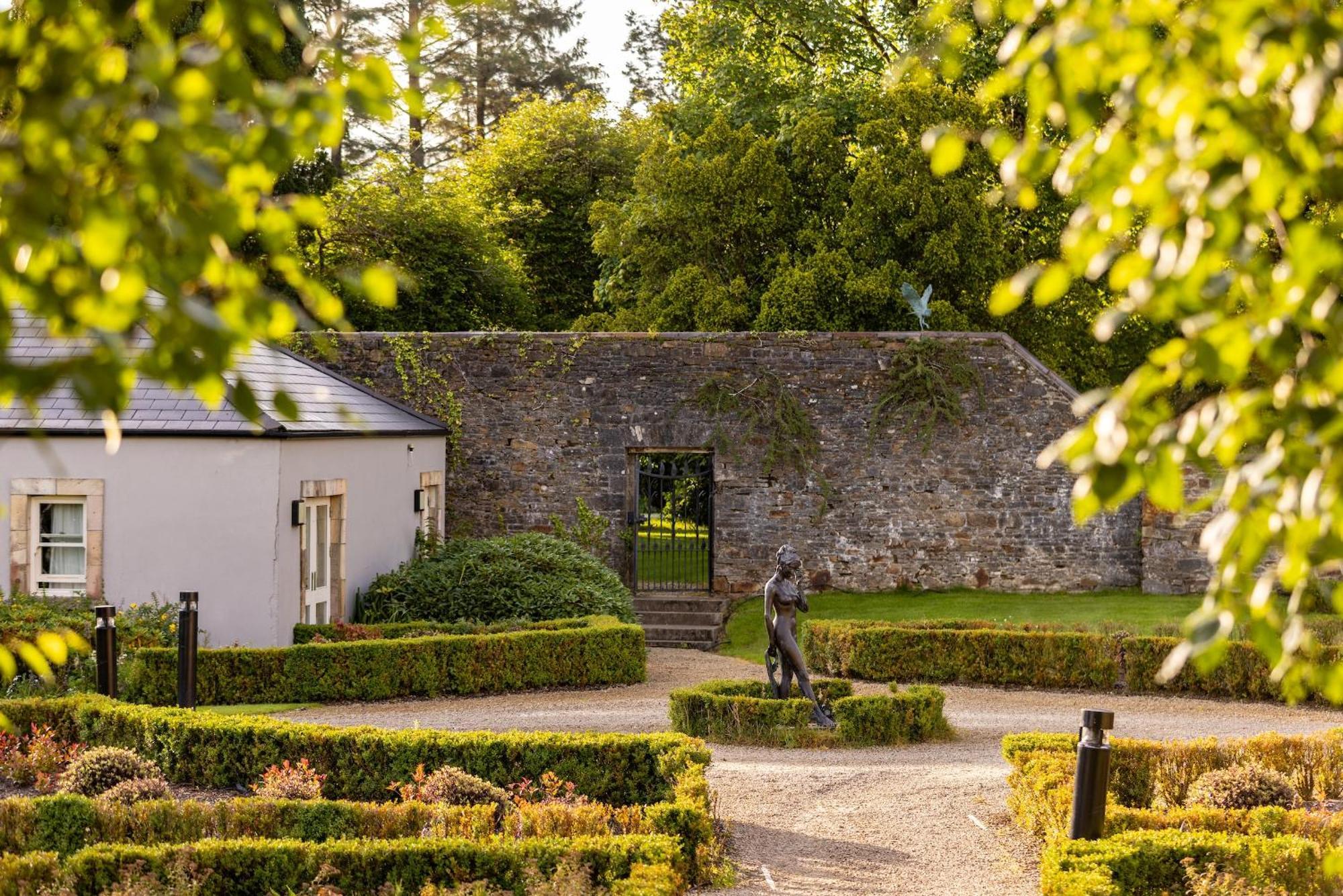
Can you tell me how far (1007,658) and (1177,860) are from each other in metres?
7.64

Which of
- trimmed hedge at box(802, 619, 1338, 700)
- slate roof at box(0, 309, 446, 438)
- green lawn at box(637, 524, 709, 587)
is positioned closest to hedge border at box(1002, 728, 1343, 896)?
trimmed hedge at box(802, 619, 1338, 700)

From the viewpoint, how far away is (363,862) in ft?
22.3

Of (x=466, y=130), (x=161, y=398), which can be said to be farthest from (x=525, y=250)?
(x=161, y=398)

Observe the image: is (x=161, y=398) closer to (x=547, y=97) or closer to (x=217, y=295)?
(x=217, y=295)

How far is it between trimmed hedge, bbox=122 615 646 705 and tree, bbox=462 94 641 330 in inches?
720

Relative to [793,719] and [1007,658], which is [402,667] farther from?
[1007,658]

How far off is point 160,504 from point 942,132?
1336 centimetres

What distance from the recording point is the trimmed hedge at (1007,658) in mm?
14320

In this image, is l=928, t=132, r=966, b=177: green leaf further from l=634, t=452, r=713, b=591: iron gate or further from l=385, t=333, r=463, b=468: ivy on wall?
l=385, t=333, r=463, b=468: ivy on wall

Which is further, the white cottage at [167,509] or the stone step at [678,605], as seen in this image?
the stone step at [678,605]

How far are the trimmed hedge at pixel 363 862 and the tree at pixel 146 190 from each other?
4685 millimetres

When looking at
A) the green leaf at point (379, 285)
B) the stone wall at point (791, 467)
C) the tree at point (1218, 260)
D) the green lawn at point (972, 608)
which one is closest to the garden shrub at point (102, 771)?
the green leaf at point (379, 285)

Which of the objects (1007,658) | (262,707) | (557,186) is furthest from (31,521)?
(557,186)

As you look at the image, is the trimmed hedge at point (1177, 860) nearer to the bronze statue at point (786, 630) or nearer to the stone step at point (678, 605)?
the bronze statue at point (786, 630)
